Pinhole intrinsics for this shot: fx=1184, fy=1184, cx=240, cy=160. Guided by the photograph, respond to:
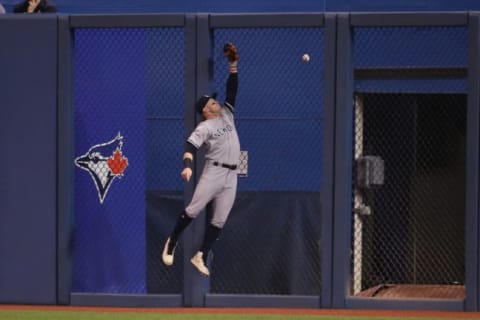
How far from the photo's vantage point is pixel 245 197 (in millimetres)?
11375

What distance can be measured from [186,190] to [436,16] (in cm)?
275

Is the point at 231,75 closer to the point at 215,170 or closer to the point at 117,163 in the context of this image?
the point at 215,170

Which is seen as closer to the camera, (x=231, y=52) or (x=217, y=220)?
(x=231, y=52)

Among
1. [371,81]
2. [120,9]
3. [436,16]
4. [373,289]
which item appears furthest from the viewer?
[120,9]

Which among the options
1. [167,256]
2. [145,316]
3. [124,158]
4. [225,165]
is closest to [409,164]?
[225,165]

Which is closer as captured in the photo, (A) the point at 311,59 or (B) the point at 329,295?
(B) the point at 329,295

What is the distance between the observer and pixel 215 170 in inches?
418

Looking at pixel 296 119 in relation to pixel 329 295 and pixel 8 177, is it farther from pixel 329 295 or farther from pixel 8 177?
pixel 8 177

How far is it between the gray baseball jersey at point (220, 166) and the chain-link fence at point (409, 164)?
125 cm

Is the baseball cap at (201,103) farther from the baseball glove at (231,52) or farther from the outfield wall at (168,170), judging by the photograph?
the baseball glove at (231,52)

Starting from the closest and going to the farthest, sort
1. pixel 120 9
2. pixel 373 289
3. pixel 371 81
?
1. pixel 373 289
2. pixel 371 81
3. pixel 120 9

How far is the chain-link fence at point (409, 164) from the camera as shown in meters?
11.3

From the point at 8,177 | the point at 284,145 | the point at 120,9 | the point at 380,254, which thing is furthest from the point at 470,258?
the point at 120,9

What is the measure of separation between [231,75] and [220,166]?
0.82 metres
